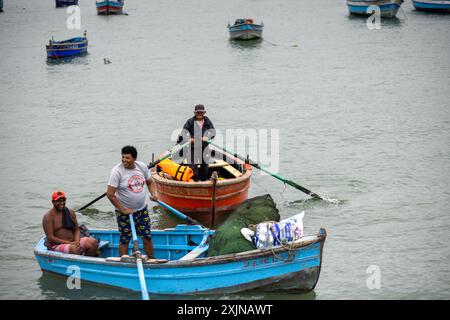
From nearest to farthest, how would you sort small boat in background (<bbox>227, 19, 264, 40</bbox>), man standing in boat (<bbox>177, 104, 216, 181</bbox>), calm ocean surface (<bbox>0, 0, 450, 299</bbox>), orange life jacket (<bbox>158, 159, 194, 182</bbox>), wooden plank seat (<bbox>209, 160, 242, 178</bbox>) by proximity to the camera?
calm ocean surface (<bbox>0, 0, 450, 299</bbox>) → man standing in boat (<bbox>177, 104, 216, 181</bbox>) → orange life jacket (<bbox>158, 159, 194, 182</bbox>) → wooden plank seat (<bbox>209, 160, 242, 178</bbox>) → small boat in background (<bbox>227, 19, 264, 40</bbox>)

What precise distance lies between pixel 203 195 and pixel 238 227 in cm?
274

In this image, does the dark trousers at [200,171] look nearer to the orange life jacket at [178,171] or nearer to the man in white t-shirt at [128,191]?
the orange life jacket at [178,171]

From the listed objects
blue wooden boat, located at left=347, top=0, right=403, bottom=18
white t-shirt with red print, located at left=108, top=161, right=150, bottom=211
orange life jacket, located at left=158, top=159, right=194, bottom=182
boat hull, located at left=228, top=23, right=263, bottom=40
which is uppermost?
blue wooden boat, located at left=347, top=0, right=403, bottom=18

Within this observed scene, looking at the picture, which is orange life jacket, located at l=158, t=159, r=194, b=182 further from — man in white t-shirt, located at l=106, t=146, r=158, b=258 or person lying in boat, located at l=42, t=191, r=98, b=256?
man in white t-shirt, located at l=106, t=146, r=158, b=258

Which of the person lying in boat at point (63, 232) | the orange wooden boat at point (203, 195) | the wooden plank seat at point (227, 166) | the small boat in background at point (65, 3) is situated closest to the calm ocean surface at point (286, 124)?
the person lying in boat at point (63, 232)

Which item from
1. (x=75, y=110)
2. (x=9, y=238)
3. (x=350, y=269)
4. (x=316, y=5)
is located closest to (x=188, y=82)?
(x=75, y=110)

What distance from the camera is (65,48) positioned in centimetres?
3591

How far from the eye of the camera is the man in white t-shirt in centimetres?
916

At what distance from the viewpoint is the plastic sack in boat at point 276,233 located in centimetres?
926

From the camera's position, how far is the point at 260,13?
57094 mm

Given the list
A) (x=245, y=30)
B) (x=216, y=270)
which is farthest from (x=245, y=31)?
(x=216, y=270)

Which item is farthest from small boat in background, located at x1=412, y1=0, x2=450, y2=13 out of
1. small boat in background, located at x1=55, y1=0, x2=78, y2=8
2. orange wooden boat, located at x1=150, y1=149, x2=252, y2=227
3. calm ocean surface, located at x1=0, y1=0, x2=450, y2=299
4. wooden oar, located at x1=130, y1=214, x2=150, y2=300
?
wooden oar, located at x1=130, y1=214, x2=150, y2=300

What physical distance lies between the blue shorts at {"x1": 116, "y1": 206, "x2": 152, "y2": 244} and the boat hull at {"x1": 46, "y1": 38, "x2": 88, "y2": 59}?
27455mm

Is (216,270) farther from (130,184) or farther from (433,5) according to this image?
(433,5)
